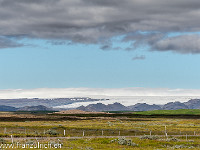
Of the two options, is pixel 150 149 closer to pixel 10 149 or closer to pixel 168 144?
pixel 168 144

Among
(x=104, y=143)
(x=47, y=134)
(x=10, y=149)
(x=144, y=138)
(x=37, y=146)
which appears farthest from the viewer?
(x=47, y=134)

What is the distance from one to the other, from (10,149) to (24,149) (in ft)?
5.51

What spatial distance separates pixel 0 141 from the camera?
187 feet

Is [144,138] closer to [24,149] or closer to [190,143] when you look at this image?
[190,143]

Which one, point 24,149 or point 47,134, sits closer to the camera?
point 24,149

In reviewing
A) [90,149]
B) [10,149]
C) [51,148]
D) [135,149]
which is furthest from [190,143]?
[10,149]

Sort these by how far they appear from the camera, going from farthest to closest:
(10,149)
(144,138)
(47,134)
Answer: (47,134)
(144,138)
(10,149)

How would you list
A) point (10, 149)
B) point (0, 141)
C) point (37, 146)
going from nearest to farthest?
point (10, 149)
point (37, 146)
point (0, 141)

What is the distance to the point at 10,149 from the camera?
47875mm

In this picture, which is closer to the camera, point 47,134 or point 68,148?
Answer: point 68,148

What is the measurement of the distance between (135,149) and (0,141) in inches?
774

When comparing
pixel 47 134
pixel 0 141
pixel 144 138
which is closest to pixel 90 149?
pixel 0 141

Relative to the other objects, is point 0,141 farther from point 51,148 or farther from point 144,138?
point 144,138

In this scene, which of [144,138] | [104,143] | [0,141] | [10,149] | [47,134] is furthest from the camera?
[47,134]
